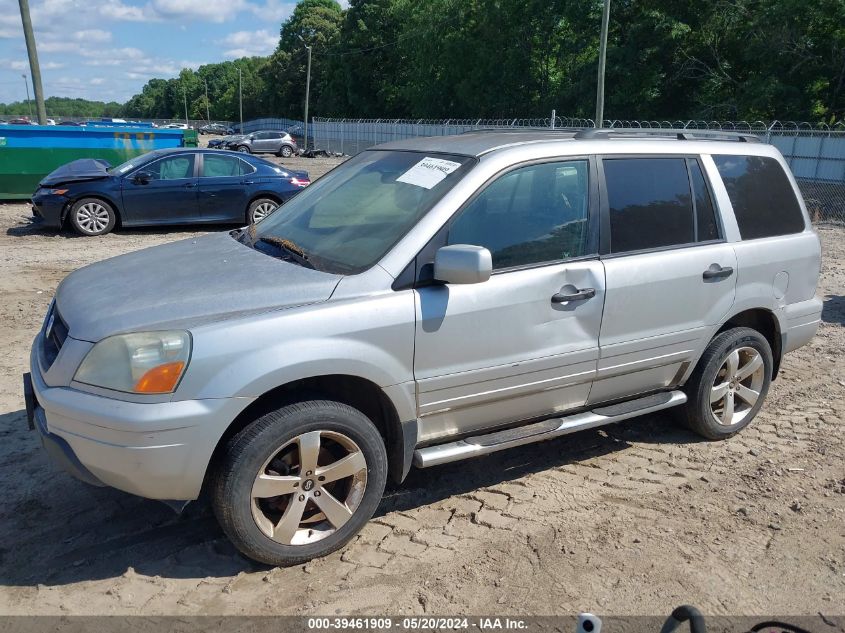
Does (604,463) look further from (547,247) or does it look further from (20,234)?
(20,234)

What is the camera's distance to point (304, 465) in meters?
3.29

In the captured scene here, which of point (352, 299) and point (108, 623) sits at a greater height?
point (352, 299)

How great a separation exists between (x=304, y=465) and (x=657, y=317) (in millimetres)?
2188

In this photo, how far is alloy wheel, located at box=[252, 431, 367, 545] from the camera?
10.7 feet

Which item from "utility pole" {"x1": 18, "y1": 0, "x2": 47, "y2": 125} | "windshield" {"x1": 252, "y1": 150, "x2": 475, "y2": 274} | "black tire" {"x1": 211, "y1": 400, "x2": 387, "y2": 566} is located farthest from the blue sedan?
"black tire" {"x1": 211, "y1": 400, "x2": 387, "y2": 566}

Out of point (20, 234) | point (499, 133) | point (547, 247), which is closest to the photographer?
point (547, 247)

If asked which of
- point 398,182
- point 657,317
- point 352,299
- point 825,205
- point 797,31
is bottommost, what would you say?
point 825,205

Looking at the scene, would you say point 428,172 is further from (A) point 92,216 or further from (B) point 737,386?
(A) point 92,216

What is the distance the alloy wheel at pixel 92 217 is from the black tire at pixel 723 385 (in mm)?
10210

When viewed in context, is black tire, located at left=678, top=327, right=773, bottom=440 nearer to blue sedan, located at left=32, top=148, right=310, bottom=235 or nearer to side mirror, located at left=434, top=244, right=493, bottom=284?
side mirror, located at left=434, top=244, right=493, bottom=284

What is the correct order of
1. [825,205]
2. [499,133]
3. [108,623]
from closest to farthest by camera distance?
[108,623] < [499,133] < [825,205]

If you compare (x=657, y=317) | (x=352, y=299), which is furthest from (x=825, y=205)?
(x=352, y=299)

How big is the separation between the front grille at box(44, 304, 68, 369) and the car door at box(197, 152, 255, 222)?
9.31m

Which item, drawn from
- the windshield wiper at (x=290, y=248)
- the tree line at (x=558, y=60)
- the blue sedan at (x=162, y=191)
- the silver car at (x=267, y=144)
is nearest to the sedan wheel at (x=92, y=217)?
the blue sedan at (x=162, y=191)
